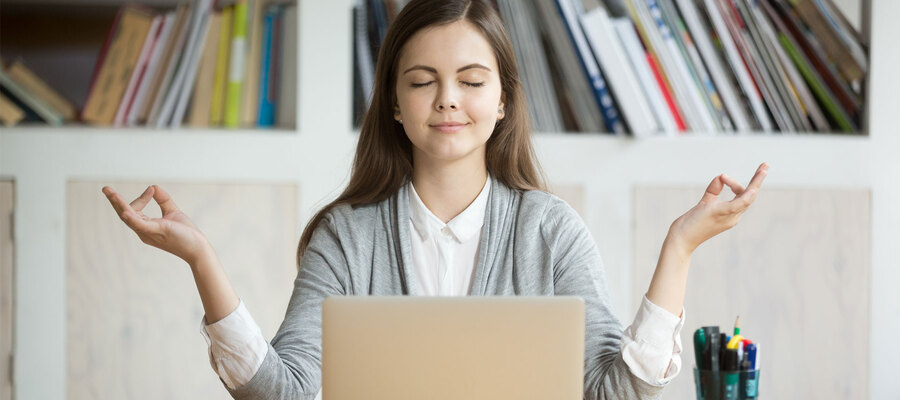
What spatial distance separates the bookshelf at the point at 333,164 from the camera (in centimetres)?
229

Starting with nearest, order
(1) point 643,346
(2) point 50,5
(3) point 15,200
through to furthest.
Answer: (1) point 643,346 < (3) point 15,200 < (2) point 50,5

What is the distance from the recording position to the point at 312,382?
1420 mm

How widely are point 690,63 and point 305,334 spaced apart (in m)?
1.37

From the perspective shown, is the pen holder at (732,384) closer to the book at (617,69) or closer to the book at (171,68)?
the book at (617,69)

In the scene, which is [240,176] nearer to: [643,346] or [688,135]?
[688,135]

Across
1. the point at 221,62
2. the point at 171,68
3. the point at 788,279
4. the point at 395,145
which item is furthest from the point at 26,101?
the point at 788,279

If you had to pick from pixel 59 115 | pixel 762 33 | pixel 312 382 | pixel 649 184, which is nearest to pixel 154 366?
pixel 59 115

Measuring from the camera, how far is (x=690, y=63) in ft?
7.75

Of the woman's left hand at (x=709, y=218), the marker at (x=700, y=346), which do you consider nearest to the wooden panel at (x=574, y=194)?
the woman's left hand at (x=709, y=218)

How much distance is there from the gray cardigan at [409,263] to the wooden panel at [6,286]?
1.12 meters

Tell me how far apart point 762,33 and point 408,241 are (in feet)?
4.33

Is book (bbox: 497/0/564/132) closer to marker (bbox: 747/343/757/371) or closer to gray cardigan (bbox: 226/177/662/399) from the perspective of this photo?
gray cardigan (bbox: 226/177/662/399)

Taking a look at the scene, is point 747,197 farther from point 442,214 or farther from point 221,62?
point 221,62

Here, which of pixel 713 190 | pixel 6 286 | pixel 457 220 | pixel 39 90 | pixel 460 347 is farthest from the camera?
pixel 39 90
